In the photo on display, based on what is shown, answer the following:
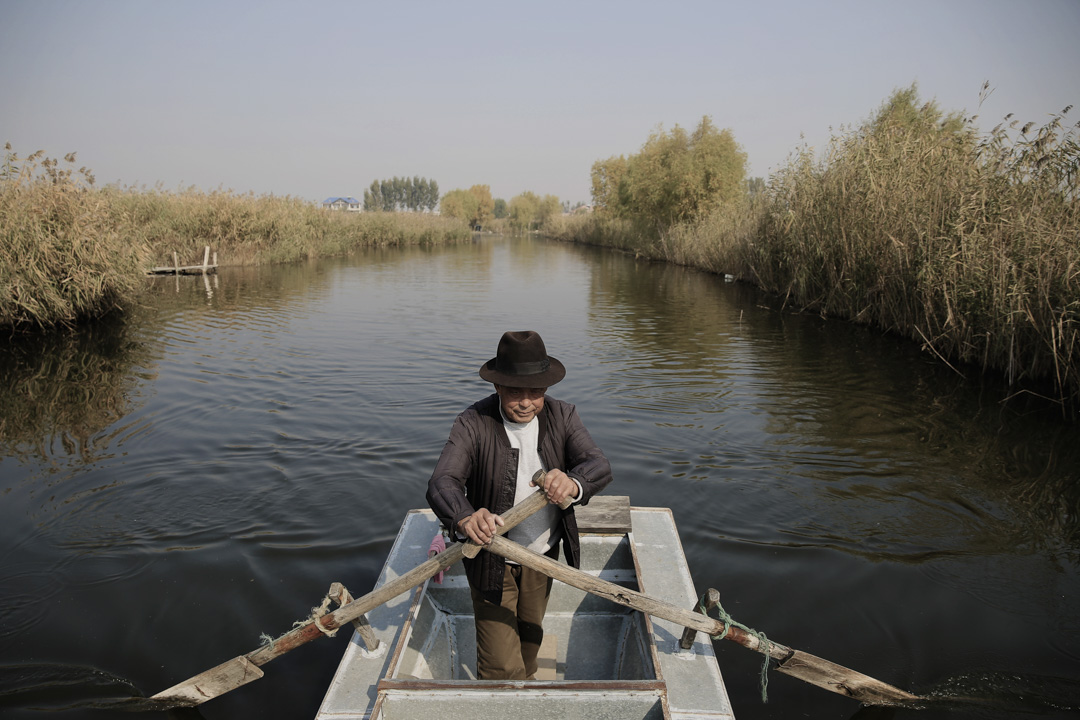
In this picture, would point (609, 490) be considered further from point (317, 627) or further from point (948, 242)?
point (948, 242)

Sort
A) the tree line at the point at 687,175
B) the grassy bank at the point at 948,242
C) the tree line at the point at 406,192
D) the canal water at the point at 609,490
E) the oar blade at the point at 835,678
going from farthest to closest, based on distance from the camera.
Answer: the tree line at the point at 406,192 < the tree line at the point at 687,175 < the grassy bank at the point at 948,242 < the canal water at the point at 609,490 < the oar blade at the point at 835,678

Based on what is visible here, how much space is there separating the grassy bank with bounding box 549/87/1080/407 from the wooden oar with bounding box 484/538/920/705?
7.14 meters

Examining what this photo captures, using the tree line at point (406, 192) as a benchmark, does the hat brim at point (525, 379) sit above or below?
below

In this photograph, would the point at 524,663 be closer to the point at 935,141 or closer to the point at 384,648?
the point at 384,648

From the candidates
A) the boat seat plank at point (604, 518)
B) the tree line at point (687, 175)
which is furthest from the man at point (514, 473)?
the tree line at point (687, 175)

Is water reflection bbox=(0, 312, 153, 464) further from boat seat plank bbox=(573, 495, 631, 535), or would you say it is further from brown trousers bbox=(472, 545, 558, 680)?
brown trousers bbox=(472, 545, 558, 680)

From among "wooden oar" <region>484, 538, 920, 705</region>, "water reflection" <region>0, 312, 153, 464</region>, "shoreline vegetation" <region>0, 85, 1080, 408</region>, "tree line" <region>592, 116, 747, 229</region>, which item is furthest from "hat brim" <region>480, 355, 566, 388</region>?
"tree line" <region>592, 116, 747, 229</region>

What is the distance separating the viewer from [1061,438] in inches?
314

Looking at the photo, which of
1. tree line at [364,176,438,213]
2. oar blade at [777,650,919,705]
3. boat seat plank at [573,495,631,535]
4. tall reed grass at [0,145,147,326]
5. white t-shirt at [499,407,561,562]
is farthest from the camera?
tree line at [364,176,438,213]

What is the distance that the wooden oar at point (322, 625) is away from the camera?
2801mm

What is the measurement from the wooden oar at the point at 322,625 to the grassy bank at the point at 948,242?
875 centimetres

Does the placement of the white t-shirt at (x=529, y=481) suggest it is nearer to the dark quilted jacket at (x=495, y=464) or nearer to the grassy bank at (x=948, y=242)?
the dark quilted jacket at (x=495, y=464)

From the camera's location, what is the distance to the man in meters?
2.97

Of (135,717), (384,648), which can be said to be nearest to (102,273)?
(135,717)
